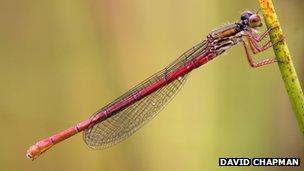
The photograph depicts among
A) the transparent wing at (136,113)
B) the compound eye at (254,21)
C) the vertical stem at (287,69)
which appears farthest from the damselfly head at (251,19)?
the vertical stem at (287,69)

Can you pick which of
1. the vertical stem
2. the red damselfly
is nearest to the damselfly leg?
the red damselfly

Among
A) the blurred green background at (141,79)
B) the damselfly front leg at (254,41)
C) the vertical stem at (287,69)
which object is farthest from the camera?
the blurred green background at (141,79)

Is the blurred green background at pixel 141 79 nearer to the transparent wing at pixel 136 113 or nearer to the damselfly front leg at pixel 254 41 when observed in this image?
the transparent wing at pixel 136 113

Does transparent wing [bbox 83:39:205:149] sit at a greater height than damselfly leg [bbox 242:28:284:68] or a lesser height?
lesser

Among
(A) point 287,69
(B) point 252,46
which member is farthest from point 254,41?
(A) point 287,69

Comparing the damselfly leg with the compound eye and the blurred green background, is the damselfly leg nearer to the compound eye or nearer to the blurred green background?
the compound eye

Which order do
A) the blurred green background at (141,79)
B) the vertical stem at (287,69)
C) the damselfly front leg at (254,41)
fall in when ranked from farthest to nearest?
the blurred green background at (141,79) → the damselfly front leg at (254,41) → the vertical stem at (287,69)
